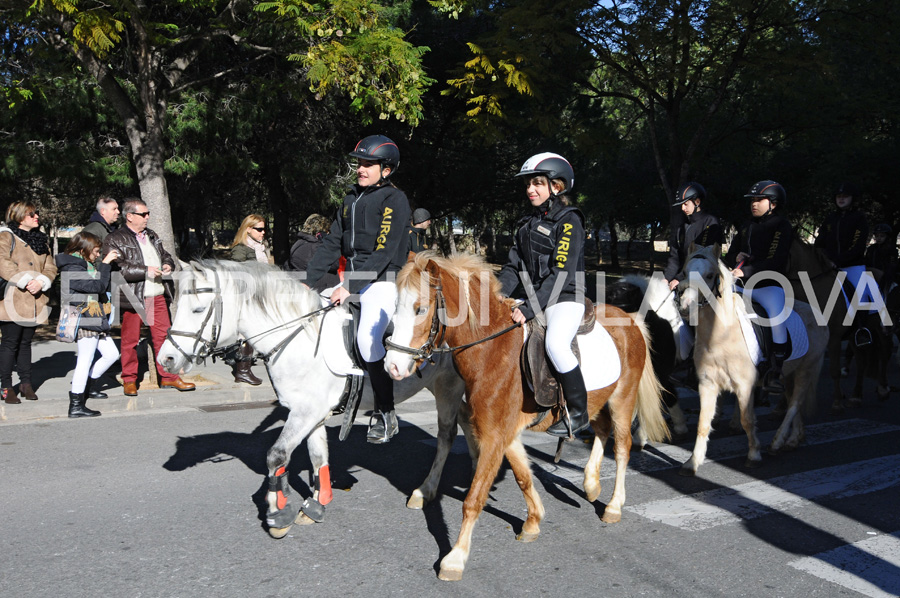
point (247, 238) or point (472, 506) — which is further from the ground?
point (247, 238)

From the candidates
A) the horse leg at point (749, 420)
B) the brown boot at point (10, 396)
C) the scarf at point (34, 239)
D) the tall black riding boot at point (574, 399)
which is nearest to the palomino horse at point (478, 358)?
the tall black riding boot at point (574, 399)

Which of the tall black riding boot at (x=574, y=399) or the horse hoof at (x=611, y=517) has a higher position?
the tall black riding boot at (x=574, y=399)

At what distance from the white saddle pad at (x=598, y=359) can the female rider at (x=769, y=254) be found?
2.44 meters

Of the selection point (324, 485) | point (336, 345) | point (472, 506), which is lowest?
point (324, 485)

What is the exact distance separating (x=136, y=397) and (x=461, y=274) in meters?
6.34

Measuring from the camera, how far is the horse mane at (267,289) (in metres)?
5.26

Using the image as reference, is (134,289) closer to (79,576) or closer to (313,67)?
(313,67)

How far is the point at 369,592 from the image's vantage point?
410 cm

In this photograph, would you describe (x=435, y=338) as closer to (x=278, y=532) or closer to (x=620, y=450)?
(x=278, y=532)

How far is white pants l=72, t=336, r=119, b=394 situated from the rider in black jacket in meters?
6.44

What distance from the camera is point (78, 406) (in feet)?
27.1

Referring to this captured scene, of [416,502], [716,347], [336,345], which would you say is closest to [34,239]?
[336,345]

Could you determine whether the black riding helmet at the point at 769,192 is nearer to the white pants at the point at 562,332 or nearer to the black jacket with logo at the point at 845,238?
the black jacket with logo at the point at 845,238

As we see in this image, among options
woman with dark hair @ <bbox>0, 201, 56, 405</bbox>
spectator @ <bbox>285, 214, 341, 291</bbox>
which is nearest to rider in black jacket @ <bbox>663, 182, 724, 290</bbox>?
spectator @ <bbox>285, 214, 341, 291</bbox>
